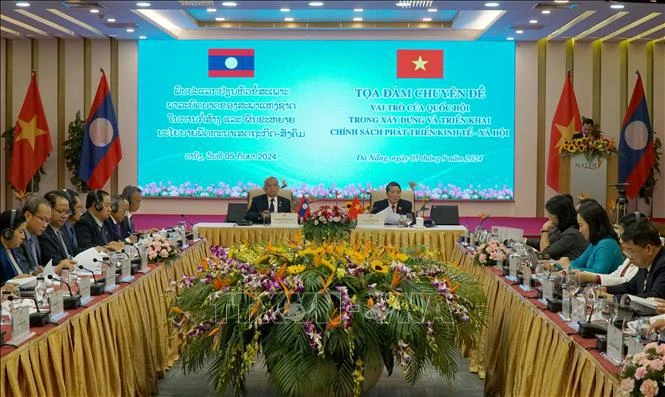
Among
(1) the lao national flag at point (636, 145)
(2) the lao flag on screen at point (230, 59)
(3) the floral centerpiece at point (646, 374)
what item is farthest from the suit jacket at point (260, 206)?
(3) the floral centerpiece at point (646, 374)

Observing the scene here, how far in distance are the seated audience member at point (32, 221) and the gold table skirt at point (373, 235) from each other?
2896 mm

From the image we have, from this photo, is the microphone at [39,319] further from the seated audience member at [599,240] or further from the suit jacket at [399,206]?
the suit jacket at [399,206]

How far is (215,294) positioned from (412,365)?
965 mm

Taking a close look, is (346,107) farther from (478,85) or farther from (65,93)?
(65,93)

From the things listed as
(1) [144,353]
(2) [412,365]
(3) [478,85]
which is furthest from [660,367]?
(3) [478,85]

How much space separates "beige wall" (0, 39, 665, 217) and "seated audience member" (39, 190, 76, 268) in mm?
6228

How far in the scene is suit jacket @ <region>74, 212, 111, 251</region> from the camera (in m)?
6.42

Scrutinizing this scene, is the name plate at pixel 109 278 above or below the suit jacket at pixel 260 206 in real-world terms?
below

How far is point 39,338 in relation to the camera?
10.3 ft

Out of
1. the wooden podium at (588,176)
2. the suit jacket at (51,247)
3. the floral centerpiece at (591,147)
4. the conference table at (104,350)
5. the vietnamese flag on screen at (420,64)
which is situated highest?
the vietnamese flag on screen at (420,64)

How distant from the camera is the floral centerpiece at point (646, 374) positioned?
7.47 feet

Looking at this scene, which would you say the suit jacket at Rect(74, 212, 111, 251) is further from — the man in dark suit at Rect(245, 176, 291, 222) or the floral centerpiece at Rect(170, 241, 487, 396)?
the floral centerpiece at Rect(170, 241, 487, 396)

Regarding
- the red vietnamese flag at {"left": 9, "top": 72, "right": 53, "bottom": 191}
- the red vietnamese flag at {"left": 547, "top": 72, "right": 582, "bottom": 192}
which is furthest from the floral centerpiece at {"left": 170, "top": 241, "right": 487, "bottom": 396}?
the red vietnamese flag at {"left": 9, "top": 72, "right": 53, "bottom": 191}

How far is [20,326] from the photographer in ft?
9.97
